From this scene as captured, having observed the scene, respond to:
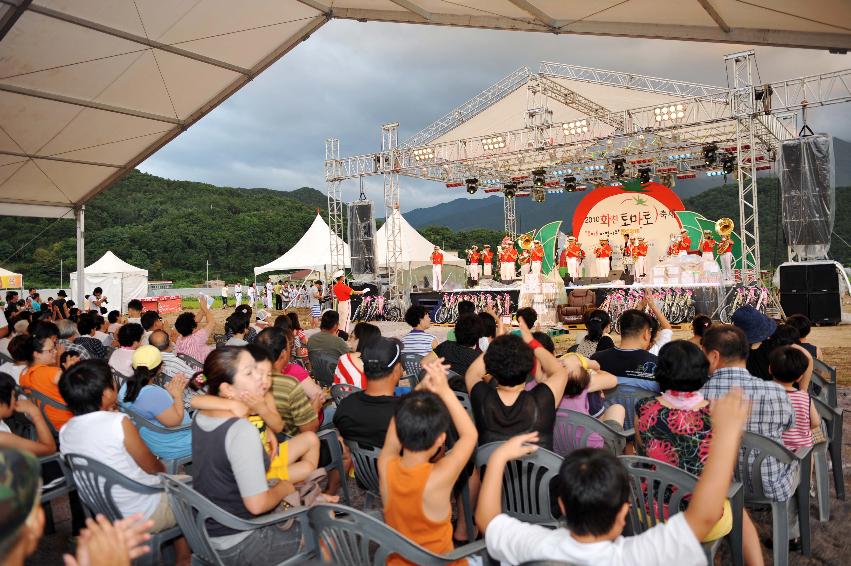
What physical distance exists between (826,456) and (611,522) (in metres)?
2.40

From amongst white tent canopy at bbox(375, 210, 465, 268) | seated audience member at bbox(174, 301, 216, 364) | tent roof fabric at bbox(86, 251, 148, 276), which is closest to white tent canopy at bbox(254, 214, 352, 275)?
white tent canopy at bbox(375, 210, 465, 268)

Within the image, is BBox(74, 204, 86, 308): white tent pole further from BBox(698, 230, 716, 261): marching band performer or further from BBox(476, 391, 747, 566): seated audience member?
BBox(698, 230, 716, 261): marching band performer

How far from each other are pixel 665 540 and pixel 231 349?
5.14 feet

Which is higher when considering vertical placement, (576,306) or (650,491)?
(576,306)

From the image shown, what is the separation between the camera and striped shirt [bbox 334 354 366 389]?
12.5ft

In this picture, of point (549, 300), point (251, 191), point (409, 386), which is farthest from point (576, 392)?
point (251, 191)

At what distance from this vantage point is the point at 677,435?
2.27 meters

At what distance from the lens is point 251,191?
209ft

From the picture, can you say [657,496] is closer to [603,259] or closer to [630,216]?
[603,259]

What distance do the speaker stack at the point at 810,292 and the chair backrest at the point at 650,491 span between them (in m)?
11.5

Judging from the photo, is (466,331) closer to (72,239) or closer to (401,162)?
(401,162)

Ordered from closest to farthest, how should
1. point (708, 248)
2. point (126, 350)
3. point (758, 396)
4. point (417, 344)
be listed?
point (758, 396)
point (126, 350)
point (417, 344)
point (708, 248)

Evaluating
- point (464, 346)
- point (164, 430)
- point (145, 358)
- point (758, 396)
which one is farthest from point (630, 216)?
point (164, 430)

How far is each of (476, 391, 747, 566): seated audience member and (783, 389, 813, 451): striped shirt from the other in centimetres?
151
